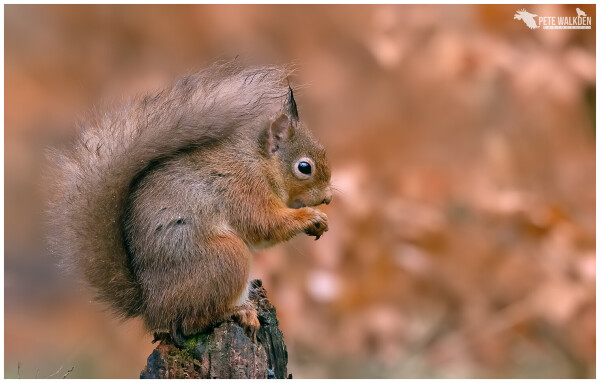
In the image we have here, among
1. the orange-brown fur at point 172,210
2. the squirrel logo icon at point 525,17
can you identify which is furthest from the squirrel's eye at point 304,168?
the squirrel logo icon at point 525,17

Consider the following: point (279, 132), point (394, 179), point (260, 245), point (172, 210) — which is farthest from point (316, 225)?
point (394, 179)

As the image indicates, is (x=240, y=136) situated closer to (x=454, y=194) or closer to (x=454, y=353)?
(x=454, y=194)

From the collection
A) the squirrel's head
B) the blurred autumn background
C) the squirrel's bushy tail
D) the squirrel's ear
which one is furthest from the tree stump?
the blurred autumn background

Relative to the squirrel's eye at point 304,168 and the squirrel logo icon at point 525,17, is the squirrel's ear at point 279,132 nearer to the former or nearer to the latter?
the squirrel's eye at point 304,168

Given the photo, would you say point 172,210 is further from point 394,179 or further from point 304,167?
point 394,179

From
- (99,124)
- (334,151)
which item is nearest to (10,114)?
(334,151)

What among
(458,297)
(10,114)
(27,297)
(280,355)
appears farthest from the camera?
(27,297)
